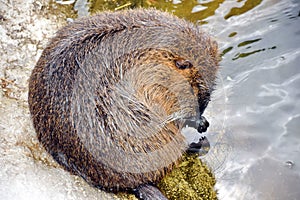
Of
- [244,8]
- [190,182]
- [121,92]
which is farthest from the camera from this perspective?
[244,8]

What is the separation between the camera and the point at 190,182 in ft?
11.1

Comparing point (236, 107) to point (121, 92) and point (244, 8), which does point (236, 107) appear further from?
point (121, 92)

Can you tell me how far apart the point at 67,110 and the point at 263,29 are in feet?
7.97

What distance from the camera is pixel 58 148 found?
2.92 m

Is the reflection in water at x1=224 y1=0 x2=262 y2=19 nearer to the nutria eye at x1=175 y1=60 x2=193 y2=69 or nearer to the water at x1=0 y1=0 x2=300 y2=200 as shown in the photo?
the water at x1=0 y1=0 x2=300 y2=200

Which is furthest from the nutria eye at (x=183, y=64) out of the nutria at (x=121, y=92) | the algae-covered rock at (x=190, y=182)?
the algae-covered rock at (x=190, y=182)

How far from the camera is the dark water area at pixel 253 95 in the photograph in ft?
11.5

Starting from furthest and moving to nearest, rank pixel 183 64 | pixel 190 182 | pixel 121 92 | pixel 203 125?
1. pixel 203 125
2. pixel 190 182
3. pixel 183 64
4. pixel 121 92

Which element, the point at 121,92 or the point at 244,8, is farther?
the point at 244,8

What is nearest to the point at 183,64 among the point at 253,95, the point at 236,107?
the point at 236,107

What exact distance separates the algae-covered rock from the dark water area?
8cm

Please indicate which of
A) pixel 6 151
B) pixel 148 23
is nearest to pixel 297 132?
pixel 148 23

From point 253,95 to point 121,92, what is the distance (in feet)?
4.96

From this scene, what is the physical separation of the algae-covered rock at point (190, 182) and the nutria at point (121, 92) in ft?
0.52
